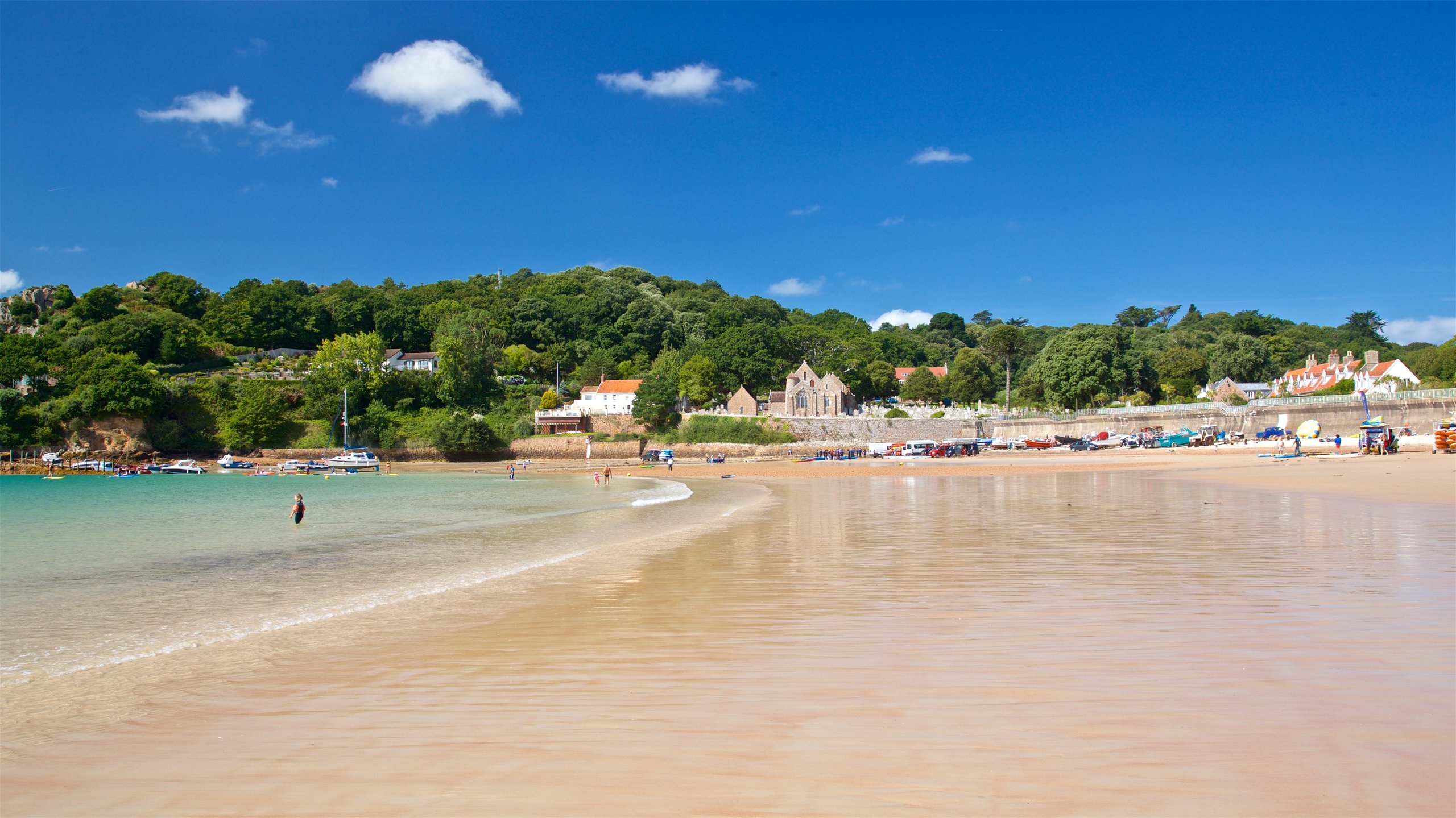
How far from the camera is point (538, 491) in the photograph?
33.3 meters

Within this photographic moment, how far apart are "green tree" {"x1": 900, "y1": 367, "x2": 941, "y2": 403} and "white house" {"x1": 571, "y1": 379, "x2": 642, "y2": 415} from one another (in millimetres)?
34061

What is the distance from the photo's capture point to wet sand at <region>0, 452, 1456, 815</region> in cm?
362

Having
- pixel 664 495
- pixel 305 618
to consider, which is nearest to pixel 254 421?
pixel 664 495

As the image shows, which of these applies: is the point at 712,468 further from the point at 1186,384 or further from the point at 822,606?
the point at 1186,384

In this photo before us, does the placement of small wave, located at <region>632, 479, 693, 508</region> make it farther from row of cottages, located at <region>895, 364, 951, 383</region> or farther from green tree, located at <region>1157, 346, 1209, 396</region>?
row of cottages, located at <region>895, 364, 951, 383</region>

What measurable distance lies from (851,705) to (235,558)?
549 inches

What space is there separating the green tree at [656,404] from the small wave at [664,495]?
104ft

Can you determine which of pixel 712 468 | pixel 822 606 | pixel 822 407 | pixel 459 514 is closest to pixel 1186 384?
pixel 822 407

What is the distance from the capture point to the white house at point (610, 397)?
76.5 metres

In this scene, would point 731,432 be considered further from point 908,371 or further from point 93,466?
point 93,466

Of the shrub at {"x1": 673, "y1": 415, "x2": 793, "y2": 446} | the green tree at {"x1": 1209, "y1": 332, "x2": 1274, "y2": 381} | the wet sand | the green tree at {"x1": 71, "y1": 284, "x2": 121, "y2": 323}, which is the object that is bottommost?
the wet sand

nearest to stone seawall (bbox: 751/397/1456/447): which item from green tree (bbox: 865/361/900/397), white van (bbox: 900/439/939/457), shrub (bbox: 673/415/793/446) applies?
shrub (bbox: 673/415/793/446)

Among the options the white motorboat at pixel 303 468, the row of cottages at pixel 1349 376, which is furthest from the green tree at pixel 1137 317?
the white motorboat at pixel 303 468

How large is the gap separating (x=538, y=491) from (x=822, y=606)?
1065 inches
